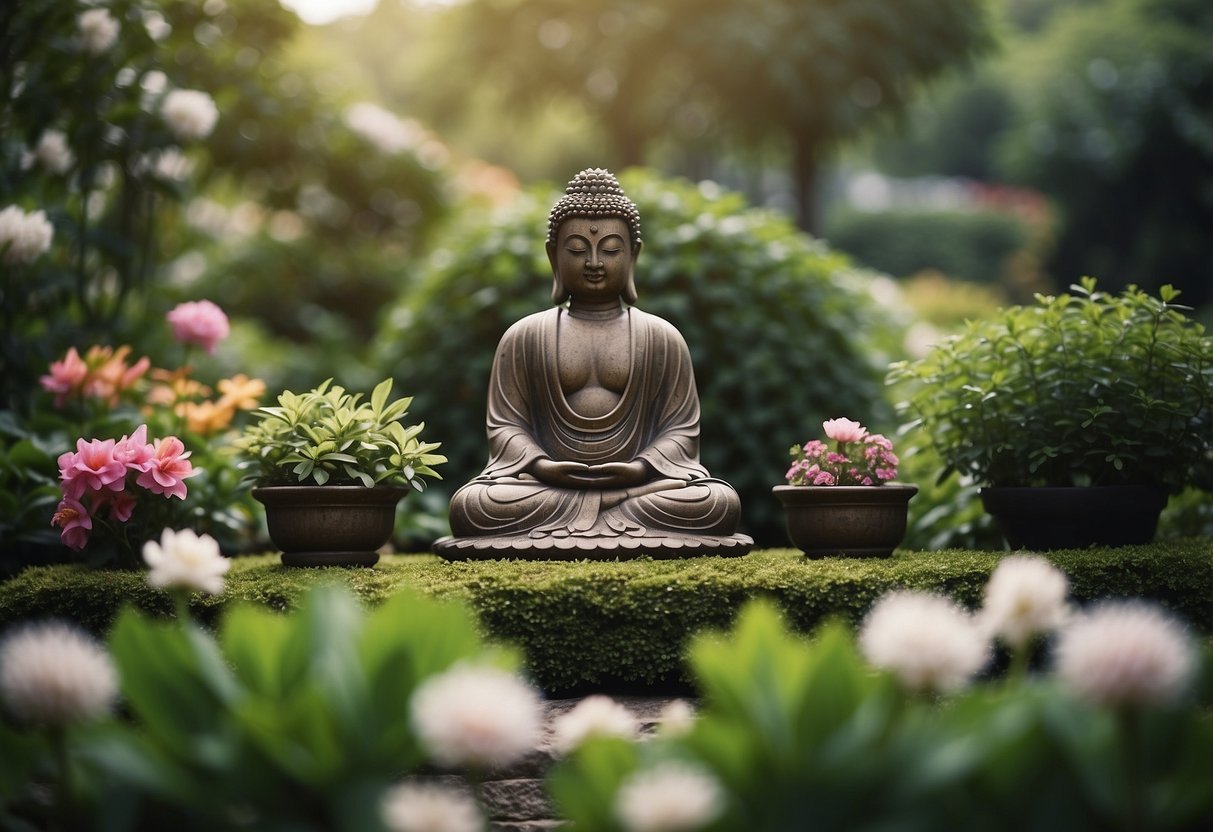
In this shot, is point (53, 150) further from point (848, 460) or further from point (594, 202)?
point (848, 460)

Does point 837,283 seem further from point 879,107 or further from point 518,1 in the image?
point 518,1

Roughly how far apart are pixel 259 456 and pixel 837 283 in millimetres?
4094

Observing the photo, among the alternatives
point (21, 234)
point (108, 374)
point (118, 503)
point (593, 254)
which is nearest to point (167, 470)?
point (118, 503)

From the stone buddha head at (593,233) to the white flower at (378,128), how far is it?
6.12 m

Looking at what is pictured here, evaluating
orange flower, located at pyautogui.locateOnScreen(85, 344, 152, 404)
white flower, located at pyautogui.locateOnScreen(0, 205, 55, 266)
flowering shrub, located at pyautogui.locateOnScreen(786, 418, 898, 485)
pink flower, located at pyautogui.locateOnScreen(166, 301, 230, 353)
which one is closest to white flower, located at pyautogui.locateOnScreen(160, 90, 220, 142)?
white flower, located at pyautogui.locateOnScreen(0, 205, 55, 266)

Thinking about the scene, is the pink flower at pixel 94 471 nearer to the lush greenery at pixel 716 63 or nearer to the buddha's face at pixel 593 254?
the buddha's face at pixel 593 254

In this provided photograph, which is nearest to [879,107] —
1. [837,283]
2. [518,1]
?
[518,1]

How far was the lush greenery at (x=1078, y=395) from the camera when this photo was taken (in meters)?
5.31

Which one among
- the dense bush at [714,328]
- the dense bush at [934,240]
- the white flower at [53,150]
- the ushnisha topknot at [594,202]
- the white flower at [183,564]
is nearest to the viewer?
the white flower at [183,564]

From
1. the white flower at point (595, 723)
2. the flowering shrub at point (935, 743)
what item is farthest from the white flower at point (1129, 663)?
the white flower at point (595, 723)

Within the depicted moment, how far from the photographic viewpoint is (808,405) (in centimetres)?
719

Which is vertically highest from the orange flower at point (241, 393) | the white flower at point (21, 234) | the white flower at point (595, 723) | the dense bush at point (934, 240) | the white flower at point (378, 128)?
the dense bush at point (934, 240)

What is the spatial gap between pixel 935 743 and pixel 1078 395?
11.7ft

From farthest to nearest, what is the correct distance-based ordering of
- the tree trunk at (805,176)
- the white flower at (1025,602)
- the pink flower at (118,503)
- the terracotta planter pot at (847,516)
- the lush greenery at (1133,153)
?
the lush greenery at (1133,153), the tree trunk at (805,176), the terracotta planter pot at (847,516), the pink flower at (118,503), the white flower at (1025,602)
